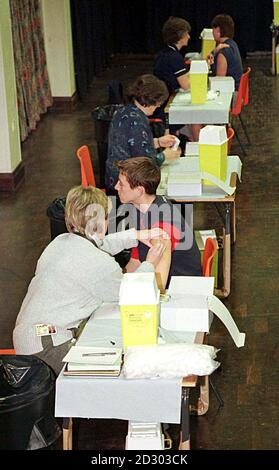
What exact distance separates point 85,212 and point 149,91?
222 cm

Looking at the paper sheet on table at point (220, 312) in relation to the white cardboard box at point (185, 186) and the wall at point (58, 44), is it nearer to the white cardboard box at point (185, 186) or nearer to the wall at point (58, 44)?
the white cardboard box at point (185, 186)

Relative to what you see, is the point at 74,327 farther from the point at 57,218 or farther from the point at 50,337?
the point at 57,218

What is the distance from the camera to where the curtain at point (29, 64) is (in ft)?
34.9

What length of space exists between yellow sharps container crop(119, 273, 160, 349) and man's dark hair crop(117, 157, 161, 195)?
1.17 meters

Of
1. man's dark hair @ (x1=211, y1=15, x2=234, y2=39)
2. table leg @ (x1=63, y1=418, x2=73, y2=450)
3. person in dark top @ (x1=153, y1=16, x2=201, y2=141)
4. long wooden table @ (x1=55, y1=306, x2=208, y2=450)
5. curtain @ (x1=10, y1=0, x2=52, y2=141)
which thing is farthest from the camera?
curtain @ (x1=10, y1=0, x2=52, y2=141)

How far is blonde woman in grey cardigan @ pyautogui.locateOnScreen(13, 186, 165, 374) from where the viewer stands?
4.39 meters

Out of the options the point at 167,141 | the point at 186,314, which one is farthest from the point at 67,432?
the point at 167,141

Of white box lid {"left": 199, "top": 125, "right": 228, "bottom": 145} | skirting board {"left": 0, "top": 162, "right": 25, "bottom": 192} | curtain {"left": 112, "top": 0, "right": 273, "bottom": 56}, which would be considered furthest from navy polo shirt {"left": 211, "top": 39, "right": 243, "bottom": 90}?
curtain {"left": 112, "top": 0, "right": 273, "bottom": 56}

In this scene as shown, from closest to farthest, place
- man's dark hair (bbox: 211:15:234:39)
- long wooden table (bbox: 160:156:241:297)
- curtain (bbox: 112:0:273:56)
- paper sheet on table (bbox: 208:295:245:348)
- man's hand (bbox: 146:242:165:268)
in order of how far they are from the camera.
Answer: paper sheet on table (bbox: 208:295:245:348) → man's hand (bbox: 146:242:165:268) → long wooden table (bbox: 160:156:241:297) → man's dark hair (bbox: 211:15:234:39) → curtain (bbox: 112:0:273:56)

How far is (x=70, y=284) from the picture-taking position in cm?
438

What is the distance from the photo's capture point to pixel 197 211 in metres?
8.15

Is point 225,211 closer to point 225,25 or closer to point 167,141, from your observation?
point 167,141

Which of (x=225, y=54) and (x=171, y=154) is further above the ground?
(x=225, y=54)

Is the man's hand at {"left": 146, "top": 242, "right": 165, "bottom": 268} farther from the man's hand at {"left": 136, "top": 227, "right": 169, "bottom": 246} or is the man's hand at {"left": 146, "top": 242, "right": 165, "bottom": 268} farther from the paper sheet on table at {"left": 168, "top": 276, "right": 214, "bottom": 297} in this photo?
the paper sheet on table at {"left": 168, "top": 276, "right": 214, "bottom": 297}
